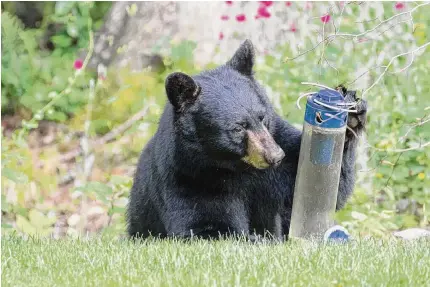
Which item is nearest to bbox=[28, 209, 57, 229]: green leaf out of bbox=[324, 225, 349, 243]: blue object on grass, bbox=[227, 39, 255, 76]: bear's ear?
bbox=[227, 39, 255, 76]: bear's ear

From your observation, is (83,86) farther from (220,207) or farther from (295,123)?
(220,207)

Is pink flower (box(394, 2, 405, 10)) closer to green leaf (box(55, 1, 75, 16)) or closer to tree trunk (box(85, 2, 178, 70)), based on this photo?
tree trunk (box(85, 2, 178, 70))

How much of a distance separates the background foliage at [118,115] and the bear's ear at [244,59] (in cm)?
129

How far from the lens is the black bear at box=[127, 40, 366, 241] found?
5.40m

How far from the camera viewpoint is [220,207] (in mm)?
5715

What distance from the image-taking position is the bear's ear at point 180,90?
17.8 ft

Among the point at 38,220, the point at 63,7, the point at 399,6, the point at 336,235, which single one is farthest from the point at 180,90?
the point at 63,7

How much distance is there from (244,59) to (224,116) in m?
0.52

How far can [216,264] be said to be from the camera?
14.7 ft

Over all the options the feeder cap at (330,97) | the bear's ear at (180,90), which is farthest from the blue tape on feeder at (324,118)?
the bear's ear at (180,90)

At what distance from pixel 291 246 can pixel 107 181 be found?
4369 mm

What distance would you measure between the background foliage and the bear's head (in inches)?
53.7

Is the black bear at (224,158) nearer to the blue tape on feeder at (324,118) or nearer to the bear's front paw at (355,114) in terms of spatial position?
the bear's front paw at (355,114)

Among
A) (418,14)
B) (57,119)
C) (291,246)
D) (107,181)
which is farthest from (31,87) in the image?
(291,246)
